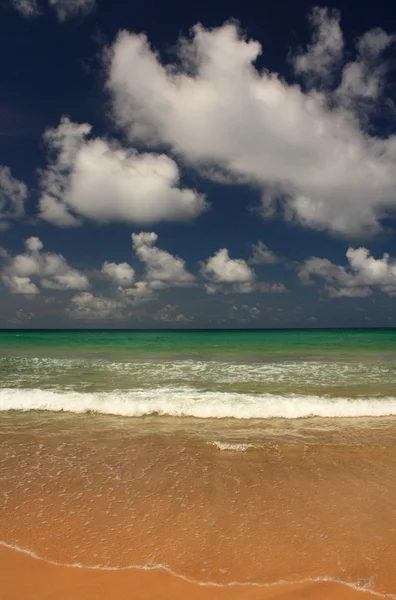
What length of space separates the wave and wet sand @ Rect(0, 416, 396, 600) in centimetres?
236

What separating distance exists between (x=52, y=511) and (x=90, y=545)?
941mm

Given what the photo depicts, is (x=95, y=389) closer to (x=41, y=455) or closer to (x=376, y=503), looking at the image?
(x=41, y=455)

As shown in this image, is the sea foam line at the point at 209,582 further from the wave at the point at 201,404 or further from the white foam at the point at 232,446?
the wave at the point at 201,404

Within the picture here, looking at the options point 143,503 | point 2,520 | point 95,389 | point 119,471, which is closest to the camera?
point 2,520

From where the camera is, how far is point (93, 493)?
4.86 m

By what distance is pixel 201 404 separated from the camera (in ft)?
33.4

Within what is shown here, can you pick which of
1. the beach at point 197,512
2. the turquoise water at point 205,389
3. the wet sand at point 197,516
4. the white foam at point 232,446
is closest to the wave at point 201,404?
the turquoise water at point 205,389

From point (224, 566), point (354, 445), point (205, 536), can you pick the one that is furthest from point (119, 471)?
point (354, 445)

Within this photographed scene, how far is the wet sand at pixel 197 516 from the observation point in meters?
3.26

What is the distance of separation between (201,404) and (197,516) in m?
5.89

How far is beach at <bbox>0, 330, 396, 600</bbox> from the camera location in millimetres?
3270

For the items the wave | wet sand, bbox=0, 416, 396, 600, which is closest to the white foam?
wet sand, bbox=0, 416, 396, 600

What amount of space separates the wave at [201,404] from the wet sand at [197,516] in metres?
2.36

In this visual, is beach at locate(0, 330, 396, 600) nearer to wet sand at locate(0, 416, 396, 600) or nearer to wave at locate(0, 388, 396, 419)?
wet sand at locate(0, 416, 396, 600)
